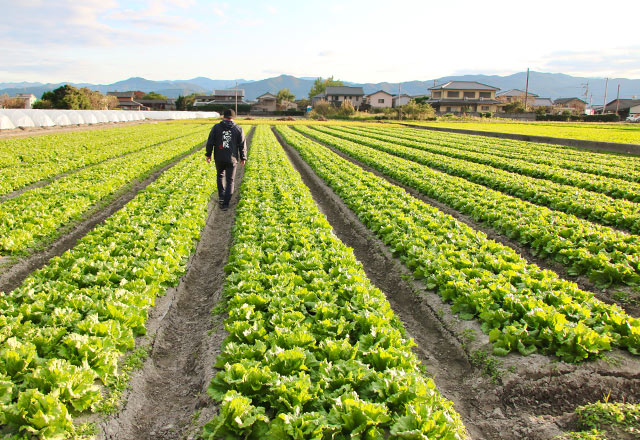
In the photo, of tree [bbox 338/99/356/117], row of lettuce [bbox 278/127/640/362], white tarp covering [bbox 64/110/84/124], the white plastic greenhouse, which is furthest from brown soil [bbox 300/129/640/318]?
tree [bbox 338/99/356/117]

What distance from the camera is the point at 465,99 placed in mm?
97750

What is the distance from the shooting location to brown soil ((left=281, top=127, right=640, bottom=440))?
163 inches

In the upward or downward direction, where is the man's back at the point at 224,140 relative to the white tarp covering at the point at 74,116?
downward

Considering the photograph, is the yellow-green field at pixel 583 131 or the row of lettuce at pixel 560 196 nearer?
the row of lettuce at pixel 560 196

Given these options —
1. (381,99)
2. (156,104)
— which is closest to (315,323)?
(381,99)

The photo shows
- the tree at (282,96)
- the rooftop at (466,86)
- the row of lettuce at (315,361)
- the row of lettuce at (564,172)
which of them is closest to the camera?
the row of lettuce at (315,361)

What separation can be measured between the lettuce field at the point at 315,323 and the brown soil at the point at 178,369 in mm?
25

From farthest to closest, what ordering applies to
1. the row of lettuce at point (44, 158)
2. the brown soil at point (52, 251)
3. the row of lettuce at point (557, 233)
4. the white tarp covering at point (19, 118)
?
the white tarp covering at point (19, 118)
the row of lettuce at point (44, 158)
the brown soil at point (52, 251)
the row of lettuce at point (557, 233)

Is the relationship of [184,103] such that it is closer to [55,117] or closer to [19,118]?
[55,117]

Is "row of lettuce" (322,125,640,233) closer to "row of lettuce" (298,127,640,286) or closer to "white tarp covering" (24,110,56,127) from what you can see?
"row of lettuce" (298,127,640,286)

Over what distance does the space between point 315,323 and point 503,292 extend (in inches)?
113

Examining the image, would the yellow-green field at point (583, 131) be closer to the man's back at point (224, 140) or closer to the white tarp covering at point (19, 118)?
the man's back at point (224, 140)

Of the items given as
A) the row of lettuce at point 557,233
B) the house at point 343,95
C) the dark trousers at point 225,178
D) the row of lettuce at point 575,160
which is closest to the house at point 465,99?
the house at point 343,95

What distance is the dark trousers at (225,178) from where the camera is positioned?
12172mm
